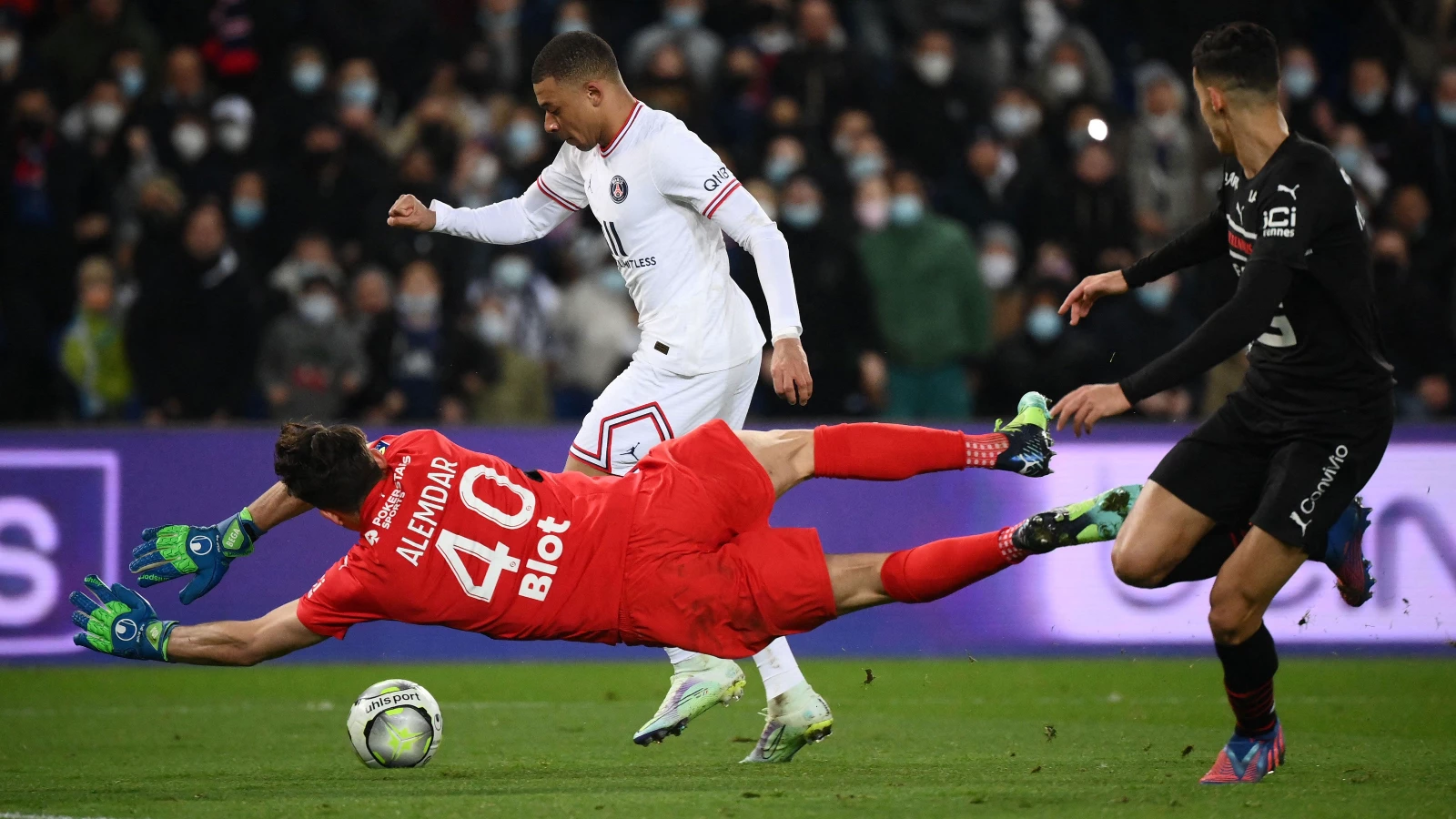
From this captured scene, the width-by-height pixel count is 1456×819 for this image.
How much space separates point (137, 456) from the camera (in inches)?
422

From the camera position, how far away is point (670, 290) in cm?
697

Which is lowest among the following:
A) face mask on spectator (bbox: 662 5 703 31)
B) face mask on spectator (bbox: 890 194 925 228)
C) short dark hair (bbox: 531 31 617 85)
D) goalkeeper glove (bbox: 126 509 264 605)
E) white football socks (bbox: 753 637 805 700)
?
white football socks (bbox: 753 637 805 700)

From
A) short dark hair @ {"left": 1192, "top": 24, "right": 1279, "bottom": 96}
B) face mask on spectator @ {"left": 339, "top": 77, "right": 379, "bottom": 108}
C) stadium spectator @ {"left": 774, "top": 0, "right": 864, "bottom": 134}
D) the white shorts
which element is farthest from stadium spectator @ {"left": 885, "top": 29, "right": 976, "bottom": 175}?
short dark hair @ {"left": 1192, "top": 24, "right": 1279, "bottom": 96}

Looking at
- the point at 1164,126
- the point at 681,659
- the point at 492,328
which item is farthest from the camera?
the point at 1164,126

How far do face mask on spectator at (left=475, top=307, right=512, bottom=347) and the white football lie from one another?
18.1ft

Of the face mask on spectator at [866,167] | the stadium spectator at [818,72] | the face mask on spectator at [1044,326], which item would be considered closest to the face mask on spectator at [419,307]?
the face mask on spectator at [866,167]

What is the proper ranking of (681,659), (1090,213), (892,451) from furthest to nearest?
(1090,213)
(681,659)
(892,451)

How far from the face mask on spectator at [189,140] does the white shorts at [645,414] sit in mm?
6957

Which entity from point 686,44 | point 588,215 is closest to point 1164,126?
point 686,44

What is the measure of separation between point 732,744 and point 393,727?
1.54 metres

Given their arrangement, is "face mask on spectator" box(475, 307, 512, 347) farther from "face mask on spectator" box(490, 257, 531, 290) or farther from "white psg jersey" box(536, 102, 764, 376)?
"white psg jersey" box(536, 102, 764, 376)

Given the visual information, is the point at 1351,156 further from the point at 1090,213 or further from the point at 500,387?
the point at 500,387

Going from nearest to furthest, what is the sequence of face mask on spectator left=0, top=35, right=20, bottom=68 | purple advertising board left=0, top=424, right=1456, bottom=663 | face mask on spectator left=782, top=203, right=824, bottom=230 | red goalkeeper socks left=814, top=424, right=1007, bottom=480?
red goalkeeper socks left=814, top=424, right=1007, bottom=480 < purple advertising board left=0, top=424, right=1456, bottom=663 < face mask on spectator left=782, top=203, right=824, bottom=230 < face mask on spectator left=0, top=35, right=20, bottom=68

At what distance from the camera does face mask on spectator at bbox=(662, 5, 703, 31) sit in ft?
45.1
